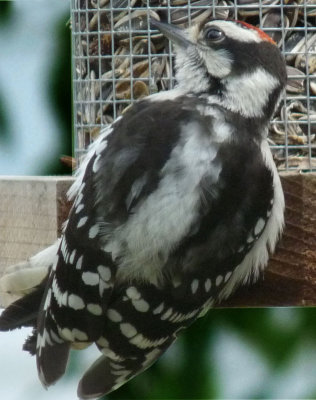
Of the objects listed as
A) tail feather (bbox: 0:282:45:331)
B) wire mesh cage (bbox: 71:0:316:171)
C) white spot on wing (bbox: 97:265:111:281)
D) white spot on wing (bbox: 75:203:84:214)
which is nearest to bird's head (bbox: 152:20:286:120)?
wire mesh cage (bbox: 71:0:316:171)

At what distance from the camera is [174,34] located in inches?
134

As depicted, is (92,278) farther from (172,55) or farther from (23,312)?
(172,55)

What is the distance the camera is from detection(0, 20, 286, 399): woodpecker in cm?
312

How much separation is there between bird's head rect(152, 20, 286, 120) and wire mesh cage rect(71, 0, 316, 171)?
0.20m

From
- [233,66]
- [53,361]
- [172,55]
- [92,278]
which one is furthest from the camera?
[172,55]

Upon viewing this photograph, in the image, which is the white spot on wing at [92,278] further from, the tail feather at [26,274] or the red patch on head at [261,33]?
the red patch on head at [261,33]

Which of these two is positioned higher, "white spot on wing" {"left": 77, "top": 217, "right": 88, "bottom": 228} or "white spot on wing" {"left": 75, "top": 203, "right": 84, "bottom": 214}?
"white spot on wing" {"left": 75, "top": 203, "right": 84, "bottom": 214}

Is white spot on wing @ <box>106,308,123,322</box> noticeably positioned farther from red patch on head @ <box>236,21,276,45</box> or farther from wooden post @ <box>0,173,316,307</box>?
red patch on head @ <box>236,21,276,45</box>

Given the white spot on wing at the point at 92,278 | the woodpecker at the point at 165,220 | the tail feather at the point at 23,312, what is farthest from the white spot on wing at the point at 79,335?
the tail feather at the point at 23,312

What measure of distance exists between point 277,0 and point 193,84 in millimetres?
412

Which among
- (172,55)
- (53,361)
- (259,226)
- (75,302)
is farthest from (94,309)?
(172,55)

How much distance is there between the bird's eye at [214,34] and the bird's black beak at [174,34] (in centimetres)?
5

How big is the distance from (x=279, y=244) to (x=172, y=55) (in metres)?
0.63

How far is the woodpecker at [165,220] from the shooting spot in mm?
3123
